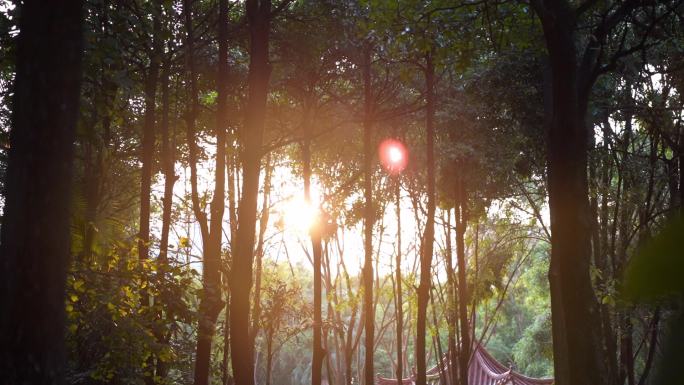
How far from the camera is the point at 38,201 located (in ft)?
10.8

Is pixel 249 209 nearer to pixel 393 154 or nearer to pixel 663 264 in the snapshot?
pixel 663 264

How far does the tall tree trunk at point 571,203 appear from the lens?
19.0ft

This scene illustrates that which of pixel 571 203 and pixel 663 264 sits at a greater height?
pixel 571 203

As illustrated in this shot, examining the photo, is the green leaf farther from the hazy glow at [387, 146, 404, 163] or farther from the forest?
the hazy glow at [387, 146, 404, 163]

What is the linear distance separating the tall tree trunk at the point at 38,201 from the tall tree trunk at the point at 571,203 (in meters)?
3.80

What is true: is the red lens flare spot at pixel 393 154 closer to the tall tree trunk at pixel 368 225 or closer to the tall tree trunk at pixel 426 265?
the tall tree trunk at pixel 368 225

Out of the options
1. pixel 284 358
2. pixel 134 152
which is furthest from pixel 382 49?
pixel 284 358

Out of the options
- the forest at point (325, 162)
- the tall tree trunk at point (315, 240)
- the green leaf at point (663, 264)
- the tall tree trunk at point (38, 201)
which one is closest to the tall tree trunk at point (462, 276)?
the forest at point (325, 162)

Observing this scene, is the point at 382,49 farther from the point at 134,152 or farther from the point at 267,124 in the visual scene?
the point at 134,152

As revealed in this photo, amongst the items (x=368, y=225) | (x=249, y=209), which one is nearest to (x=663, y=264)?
(x=249, y=209)

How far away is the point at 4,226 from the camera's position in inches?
129

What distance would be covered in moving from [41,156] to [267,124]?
14949mm

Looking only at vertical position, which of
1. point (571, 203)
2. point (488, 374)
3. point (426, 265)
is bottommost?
point (488, 374)

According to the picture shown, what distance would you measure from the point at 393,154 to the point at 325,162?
80.3 inches
